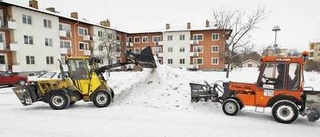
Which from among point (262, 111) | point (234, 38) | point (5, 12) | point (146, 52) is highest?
point (5, 12)

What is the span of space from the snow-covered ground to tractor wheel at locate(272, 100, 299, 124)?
21 centimetres

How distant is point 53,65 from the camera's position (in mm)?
32938

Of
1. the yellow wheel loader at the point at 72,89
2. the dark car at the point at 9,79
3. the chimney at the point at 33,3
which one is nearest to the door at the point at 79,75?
the yellow wheel loader at the point at 72,89

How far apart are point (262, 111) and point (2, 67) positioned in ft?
93.4

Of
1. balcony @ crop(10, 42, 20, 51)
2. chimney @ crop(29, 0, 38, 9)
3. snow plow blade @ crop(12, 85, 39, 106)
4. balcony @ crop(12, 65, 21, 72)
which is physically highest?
chimney @ crop(29, 0, 38, 9)

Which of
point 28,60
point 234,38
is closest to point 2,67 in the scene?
point 28,60

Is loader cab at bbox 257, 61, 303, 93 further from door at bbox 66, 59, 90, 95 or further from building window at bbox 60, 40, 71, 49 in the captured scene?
building window at bbox 60, 40, 71, 49

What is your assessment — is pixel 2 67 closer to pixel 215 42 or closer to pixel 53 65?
pixel 53 65

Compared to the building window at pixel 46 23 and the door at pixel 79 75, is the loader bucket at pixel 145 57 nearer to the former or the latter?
the door at pixel 79 75

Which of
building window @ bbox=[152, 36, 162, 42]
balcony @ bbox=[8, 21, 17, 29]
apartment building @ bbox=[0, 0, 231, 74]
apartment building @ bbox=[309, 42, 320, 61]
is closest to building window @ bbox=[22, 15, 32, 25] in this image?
apartment building @ bbox=[0, 0, 231, 74]

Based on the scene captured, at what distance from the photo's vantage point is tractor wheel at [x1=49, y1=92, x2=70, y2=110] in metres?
9.17

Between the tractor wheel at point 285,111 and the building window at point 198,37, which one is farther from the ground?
the building window at point 198,37

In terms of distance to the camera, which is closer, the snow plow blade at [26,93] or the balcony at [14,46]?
the snow plow blade at [26,93]

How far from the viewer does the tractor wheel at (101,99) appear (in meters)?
9.41
